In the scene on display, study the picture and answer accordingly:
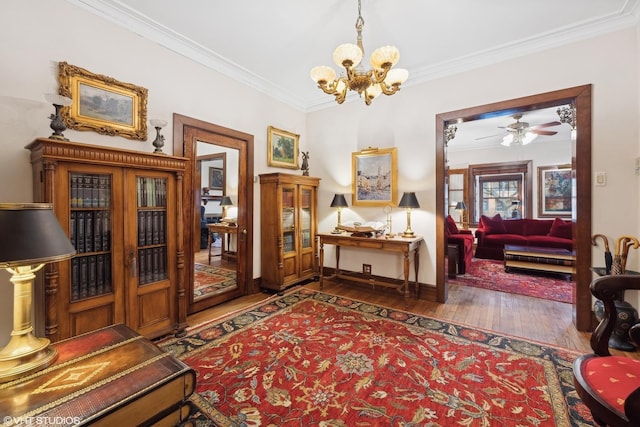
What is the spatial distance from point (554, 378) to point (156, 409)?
2.59 meters

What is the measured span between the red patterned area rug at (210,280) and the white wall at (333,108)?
46cm

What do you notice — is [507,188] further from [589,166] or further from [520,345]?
[520,345]

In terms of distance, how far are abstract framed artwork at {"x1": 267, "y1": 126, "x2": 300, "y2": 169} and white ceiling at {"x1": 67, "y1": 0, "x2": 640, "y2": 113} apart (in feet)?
3.35

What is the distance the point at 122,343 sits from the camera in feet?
4.78

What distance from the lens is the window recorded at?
714 centimetres

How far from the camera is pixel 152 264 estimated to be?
2.53 meters

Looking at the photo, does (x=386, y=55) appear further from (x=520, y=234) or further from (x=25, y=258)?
(x=520, y=234)

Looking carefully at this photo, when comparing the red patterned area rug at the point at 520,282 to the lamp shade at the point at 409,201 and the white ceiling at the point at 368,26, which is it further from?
the white ceiling at the point at 368,26

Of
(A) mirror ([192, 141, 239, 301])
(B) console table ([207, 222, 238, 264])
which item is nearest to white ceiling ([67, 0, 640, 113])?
(A) mirror ([192, 141, 239, 301])

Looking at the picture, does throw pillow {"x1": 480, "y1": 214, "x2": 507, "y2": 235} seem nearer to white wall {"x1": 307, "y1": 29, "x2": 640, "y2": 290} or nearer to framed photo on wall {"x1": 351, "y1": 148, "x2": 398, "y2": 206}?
white wall {"x1": 307, "y1": 29, "x2": 640, "y2": 290}

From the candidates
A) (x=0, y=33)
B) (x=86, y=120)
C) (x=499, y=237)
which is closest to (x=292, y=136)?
(x=86, y=120)

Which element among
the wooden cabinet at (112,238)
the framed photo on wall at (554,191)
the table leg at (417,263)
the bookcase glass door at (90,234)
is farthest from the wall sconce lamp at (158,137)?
the framed photo on wall at (554,191)

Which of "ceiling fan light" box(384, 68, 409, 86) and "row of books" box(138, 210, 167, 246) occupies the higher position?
"ceiling fan light" box(384, 68, 409, 86)

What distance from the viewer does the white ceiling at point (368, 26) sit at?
2.50 metres
